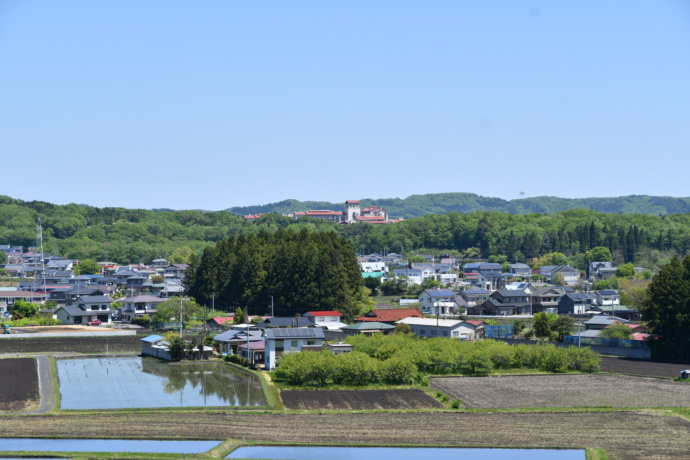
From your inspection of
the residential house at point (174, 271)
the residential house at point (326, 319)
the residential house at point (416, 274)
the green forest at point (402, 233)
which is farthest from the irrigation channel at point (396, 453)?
the green forest at point (402, 233)

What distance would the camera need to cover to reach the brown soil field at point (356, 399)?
21.7 m

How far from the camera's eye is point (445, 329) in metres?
37.4

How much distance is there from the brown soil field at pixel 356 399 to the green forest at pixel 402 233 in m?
52.4

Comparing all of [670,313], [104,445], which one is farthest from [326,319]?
[104,445]

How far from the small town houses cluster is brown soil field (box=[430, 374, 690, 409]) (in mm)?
6399

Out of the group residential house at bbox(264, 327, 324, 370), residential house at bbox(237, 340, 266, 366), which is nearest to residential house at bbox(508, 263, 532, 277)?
residential house at bbox(237, 340, 266, 366)

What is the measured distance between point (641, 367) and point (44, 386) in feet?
62.7

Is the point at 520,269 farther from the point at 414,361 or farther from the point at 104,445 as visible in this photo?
the point at 104,445

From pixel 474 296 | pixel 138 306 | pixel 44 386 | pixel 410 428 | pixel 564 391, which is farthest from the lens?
pixel 474 296

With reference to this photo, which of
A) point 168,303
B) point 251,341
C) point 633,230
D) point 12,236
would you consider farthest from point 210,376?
point 12,236

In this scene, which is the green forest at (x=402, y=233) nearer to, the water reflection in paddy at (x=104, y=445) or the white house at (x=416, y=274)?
the white house at (x=416, y=274)

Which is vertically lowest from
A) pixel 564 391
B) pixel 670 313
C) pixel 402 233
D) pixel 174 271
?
pixel 564 391

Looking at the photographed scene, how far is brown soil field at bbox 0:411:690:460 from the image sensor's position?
57.9 feet

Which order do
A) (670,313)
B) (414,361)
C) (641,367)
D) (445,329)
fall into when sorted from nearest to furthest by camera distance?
(414,361) < (641,367) < (670,313) < (445,329)
